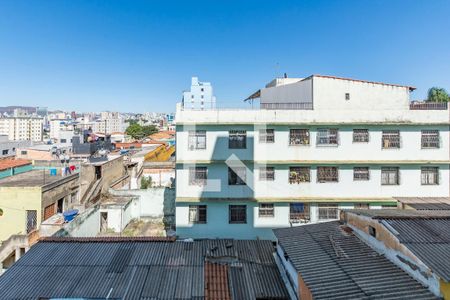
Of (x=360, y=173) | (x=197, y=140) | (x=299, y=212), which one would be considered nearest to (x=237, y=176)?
(x=197, y=140)

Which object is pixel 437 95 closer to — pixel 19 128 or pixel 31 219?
pixel 31 219

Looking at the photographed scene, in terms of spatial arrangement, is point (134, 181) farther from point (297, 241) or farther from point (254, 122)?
point (297, 241)

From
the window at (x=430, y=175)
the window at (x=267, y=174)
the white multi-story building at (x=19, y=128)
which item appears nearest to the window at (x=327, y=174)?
the window at (x=267, y=174)

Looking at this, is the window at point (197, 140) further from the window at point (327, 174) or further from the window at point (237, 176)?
the window at point (327, 174)

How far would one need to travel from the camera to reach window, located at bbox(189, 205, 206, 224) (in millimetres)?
18492

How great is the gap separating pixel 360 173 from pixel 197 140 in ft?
34.2

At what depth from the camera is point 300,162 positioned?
18.1 meters

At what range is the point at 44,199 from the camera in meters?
18.8

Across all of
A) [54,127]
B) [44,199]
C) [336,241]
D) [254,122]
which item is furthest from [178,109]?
[54,127]

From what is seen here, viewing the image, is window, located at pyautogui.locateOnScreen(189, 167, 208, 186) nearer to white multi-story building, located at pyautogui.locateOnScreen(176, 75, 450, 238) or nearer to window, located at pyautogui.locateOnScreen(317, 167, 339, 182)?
white multi-story building, located at pyautogui.locateOnScreen(176, 75, 450, 238)

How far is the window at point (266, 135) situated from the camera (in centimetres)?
1819

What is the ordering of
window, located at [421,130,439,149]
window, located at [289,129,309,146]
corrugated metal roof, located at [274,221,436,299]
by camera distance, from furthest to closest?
1. window, located at [421,130,439,149]
2. window, located at [289,129,309,146]
3. corrugated metal roof, located at [274,221,436,299]

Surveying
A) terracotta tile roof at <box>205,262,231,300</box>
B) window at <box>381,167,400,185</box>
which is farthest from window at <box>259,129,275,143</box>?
terracotta tile roof at <box>205,262,231,300</box>

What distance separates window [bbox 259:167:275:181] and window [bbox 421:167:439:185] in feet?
31.2
